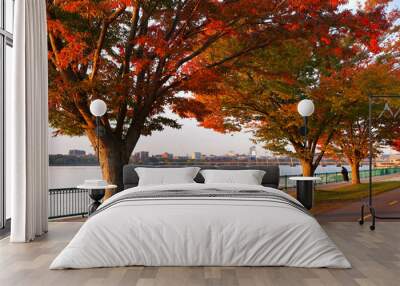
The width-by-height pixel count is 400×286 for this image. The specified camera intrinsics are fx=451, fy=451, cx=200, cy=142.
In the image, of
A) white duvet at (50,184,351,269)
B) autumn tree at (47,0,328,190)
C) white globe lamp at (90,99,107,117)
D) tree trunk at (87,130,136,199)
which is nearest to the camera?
white duvet at (50,184,351,269)

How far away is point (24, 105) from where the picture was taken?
4.77 meters

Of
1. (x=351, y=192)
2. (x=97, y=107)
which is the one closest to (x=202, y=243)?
(x=97, y=107)

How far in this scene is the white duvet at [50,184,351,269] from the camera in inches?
141

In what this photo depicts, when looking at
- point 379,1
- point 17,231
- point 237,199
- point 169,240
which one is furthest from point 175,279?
point 379,1

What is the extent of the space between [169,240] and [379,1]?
233 inches

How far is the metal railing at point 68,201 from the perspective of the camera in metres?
8.34

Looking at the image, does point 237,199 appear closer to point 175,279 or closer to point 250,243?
point 250,243

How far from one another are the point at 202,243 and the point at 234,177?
2.12 m

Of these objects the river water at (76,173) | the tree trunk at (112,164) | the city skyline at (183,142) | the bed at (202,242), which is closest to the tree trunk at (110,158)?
the tree trunk at (112,164)

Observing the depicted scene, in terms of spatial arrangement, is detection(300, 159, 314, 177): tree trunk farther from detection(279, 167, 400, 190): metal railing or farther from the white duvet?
the white duvet

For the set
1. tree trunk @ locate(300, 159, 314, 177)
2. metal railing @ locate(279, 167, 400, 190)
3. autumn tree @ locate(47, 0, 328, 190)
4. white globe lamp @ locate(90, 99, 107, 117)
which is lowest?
metal railing @ locate(279, 167, 400, 190)

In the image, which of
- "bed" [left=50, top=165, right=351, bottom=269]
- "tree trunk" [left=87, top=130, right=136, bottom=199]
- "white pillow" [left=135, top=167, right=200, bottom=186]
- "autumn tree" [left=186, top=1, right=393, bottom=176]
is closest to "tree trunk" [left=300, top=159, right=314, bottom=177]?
"autumn tree" [left=186, top=1, right=393, bottom=176]

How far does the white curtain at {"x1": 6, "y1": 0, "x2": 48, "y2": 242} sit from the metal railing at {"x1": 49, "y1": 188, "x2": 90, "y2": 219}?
3249 mm

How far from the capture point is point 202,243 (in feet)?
11.9
